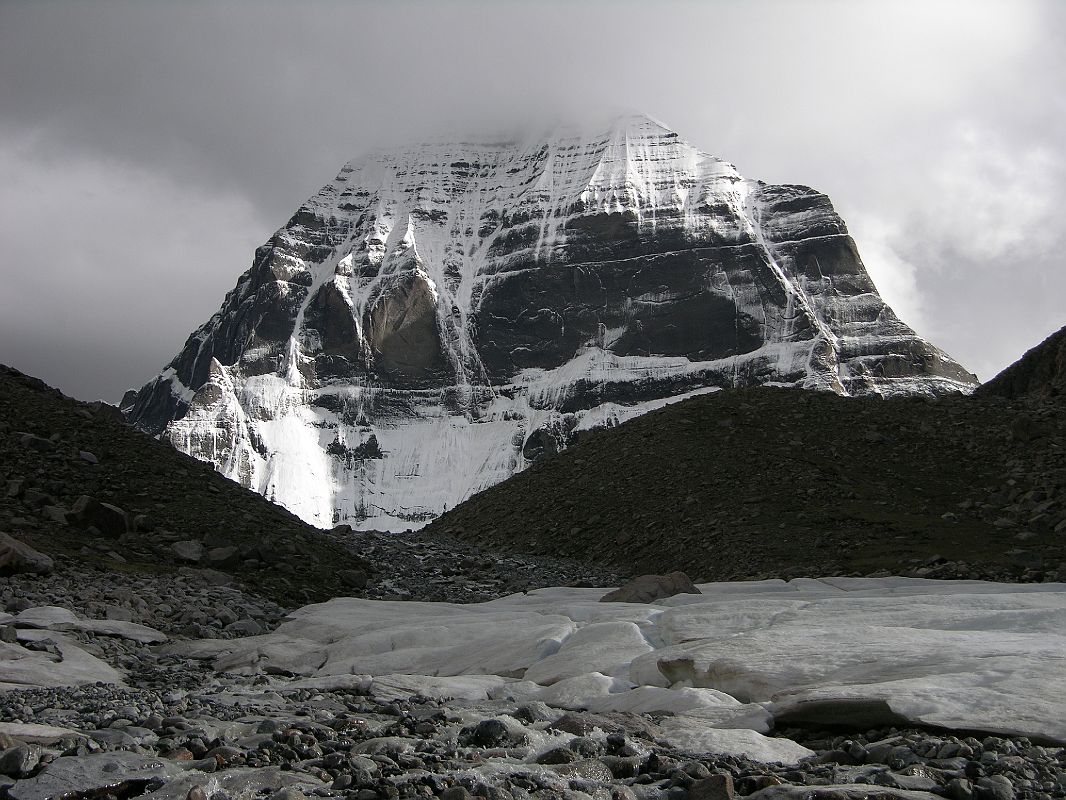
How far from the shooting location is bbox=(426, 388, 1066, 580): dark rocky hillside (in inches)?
1059

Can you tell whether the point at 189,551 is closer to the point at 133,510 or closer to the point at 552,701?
the point at 133,510

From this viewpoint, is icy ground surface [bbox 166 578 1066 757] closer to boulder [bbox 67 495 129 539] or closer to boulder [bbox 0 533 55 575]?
boulder [bbox 0 533 55 575]

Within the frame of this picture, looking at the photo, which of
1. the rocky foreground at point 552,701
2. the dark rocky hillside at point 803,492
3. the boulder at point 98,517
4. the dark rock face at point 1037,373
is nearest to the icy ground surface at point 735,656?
the rocky foreground at point 552,701

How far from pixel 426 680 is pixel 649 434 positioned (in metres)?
26.2

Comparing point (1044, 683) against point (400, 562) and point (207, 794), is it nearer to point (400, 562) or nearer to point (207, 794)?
point (207, 794)

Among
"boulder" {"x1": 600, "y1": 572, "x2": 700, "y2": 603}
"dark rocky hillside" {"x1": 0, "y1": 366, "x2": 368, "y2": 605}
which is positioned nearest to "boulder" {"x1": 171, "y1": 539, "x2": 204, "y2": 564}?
"dark rocky hillside" {"x1": 0, "y1": 366, "x2": 368, "y2": 605}

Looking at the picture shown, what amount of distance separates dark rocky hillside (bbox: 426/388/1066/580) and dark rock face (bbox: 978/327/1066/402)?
6.13 meters

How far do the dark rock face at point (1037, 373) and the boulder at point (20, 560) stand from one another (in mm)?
35004

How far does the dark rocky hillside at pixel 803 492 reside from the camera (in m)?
26.9

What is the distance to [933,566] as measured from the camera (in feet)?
80.3

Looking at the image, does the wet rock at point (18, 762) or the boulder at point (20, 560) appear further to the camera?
the boulder at point (20, 560)

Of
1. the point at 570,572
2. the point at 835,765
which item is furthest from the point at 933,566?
the point at 835,765

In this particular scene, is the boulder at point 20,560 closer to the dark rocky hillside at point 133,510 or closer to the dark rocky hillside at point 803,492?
the dark rocky hillside at point 133,510

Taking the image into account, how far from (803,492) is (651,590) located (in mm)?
12583
